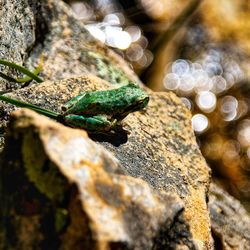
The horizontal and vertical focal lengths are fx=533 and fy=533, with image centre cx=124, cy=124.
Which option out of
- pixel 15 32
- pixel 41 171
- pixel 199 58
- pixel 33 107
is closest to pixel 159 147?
pixel 33 107

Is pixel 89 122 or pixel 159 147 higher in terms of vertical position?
pixel 159 147

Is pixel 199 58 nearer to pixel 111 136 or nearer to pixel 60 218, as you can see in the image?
pixel 111 136

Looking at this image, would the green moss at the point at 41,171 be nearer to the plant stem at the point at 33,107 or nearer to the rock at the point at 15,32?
the plant stem at the point at 33,107

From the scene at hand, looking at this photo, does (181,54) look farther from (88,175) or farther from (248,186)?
(88,175)

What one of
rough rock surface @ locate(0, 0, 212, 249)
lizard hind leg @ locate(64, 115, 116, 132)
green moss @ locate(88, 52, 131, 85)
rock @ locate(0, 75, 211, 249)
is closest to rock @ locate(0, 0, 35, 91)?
rough rock surface @ locate(0, 0, 212, 249)

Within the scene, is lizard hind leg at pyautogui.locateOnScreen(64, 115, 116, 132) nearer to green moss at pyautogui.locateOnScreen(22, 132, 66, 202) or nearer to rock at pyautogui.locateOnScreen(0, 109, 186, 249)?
rock at pyautogui.locateOnScreen(0, 109, 186, 249)
